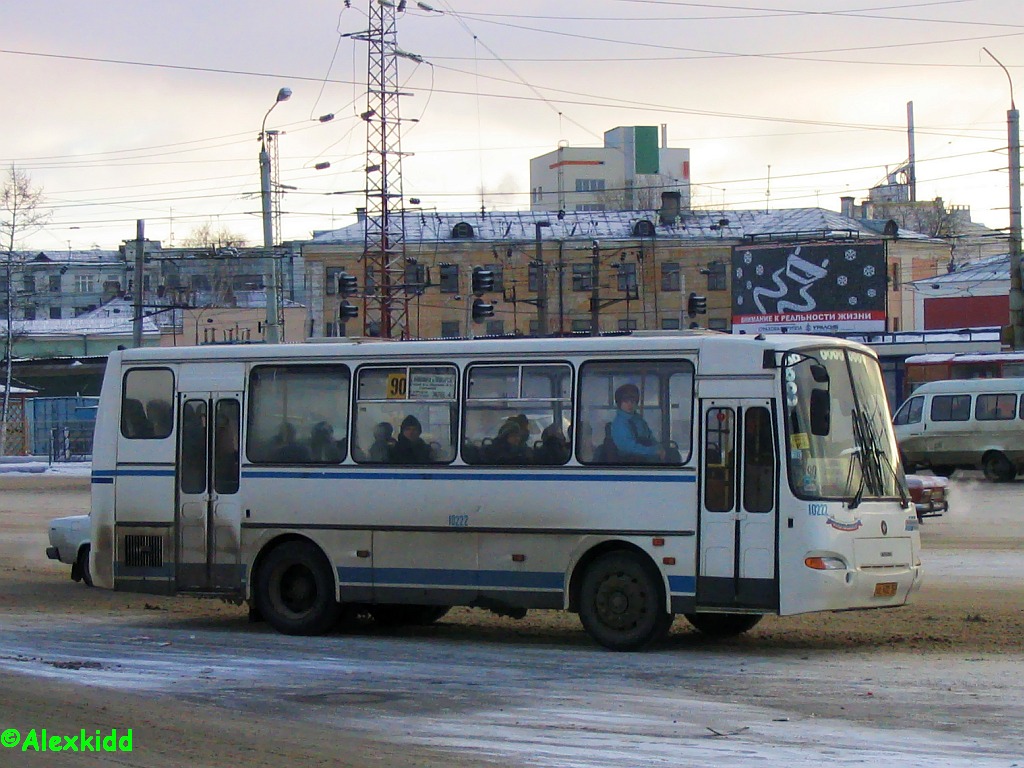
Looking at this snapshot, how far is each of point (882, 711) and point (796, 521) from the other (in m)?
2.49

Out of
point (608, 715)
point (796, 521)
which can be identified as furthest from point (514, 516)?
point (608, 715)

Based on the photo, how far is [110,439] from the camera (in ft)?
46.9

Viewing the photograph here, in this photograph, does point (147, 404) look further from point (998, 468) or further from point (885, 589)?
point (998, 468)

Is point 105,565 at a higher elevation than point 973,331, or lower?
lower

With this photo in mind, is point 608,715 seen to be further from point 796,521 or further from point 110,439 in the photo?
point 110,439

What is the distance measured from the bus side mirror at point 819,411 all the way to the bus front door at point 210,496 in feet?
17.6

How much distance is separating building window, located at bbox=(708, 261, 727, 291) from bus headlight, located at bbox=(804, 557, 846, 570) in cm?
7483

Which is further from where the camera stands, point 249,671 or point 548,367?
point 548,367

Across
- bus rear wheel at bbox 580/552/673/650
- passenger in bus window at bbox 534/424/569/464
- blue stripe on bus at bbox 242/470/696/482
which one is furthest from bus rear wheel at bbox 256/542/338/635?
bus rear wheel at bbox 580/552/673/650

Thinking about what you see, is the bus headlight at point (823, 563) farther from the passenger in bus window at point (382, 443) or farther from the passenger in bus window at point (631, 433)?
the passenger in bus window at point (382, 443)

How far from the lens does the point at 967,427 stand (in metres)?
36.8

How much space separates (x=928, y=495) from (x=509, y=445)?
12784 millimetres

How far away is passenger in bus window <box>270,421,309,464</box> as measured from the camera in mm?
13453

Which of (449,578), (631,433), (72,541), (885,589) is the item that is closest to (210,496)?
(449,578)
